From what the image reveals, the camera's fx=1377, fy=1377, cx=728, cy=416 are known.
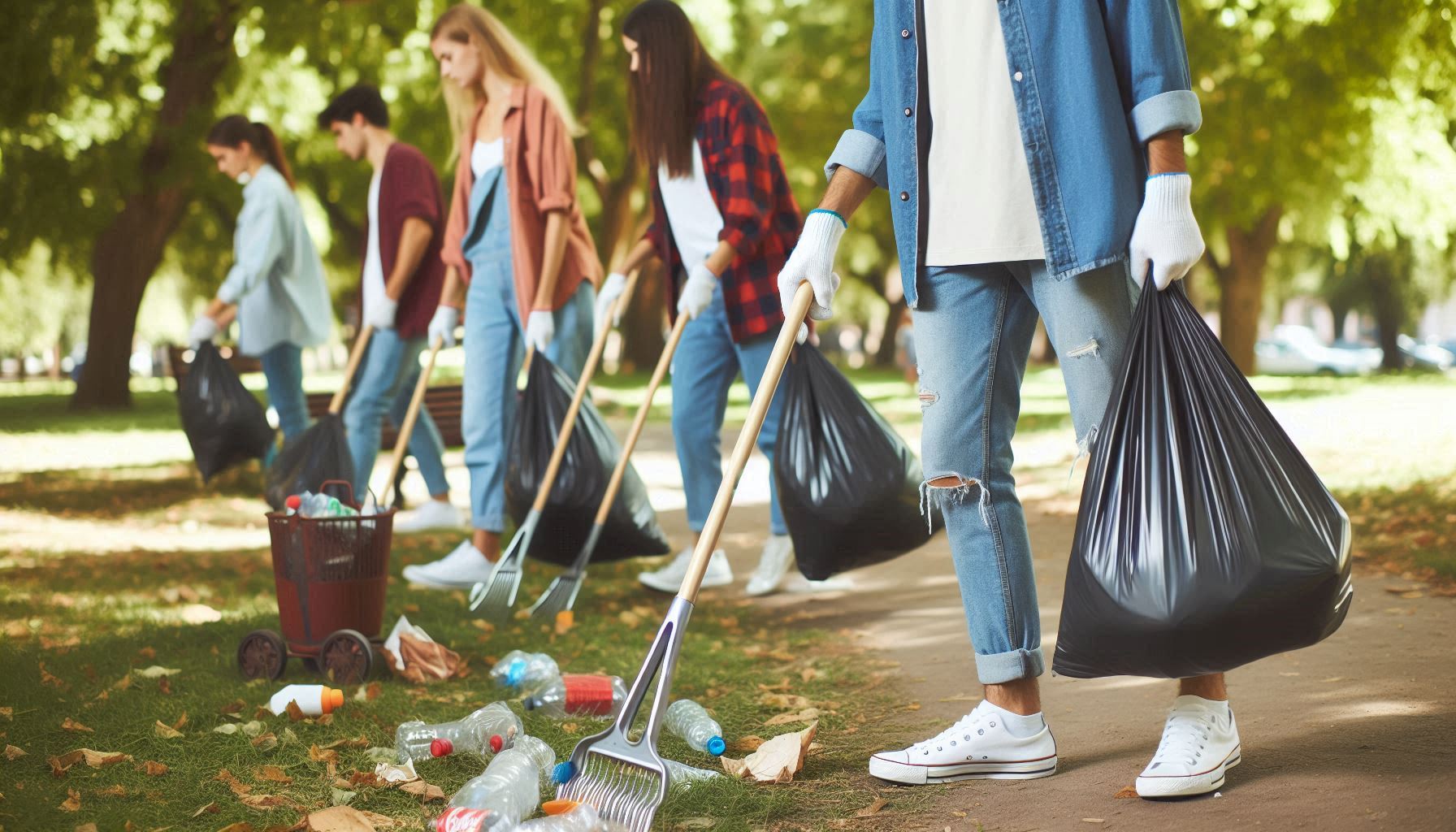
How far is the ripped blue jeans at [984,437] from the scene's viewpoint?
9.53ft

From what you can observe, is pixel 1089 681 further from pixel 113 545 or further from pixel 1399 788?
pixel 113 545

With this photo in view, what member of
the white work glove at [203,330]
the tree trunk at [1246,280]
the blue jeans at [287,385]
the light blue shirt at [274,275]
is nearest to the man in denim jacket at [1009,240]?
the light blue shirt at [274,275]

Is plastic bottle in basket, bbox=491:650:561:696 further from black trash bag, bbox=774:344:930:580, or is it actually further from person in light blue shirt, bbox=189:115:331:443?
person in light blue shirt, bbox=189:115:331:443

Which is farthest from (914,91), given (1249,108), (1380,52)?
(1249,108)

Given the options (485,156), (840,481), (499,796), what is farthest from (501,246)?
(499,796)

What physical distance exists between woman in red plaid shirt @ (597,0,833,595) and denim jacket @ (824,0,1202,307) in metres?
2.22

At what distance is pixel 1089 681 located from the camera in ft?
12.3

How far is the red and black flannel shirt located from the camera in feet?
16.2

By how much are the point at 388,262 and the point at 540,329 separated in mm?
1407

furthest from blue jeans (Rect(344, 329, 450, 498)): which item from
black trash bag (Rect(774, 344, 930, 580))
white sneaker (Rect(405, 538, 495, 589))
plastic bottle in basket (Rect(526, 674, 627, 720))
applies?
plastic bottle in basket (Rect(526, 674, 627, 720))

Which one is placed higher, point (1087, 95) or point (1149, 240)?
point (1087, 95)

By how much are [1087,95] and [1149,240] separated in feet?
1.07

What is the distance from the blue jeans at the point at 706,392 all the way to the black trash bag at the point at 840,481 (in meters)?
0.60

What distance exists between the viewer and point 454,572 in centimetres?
542
